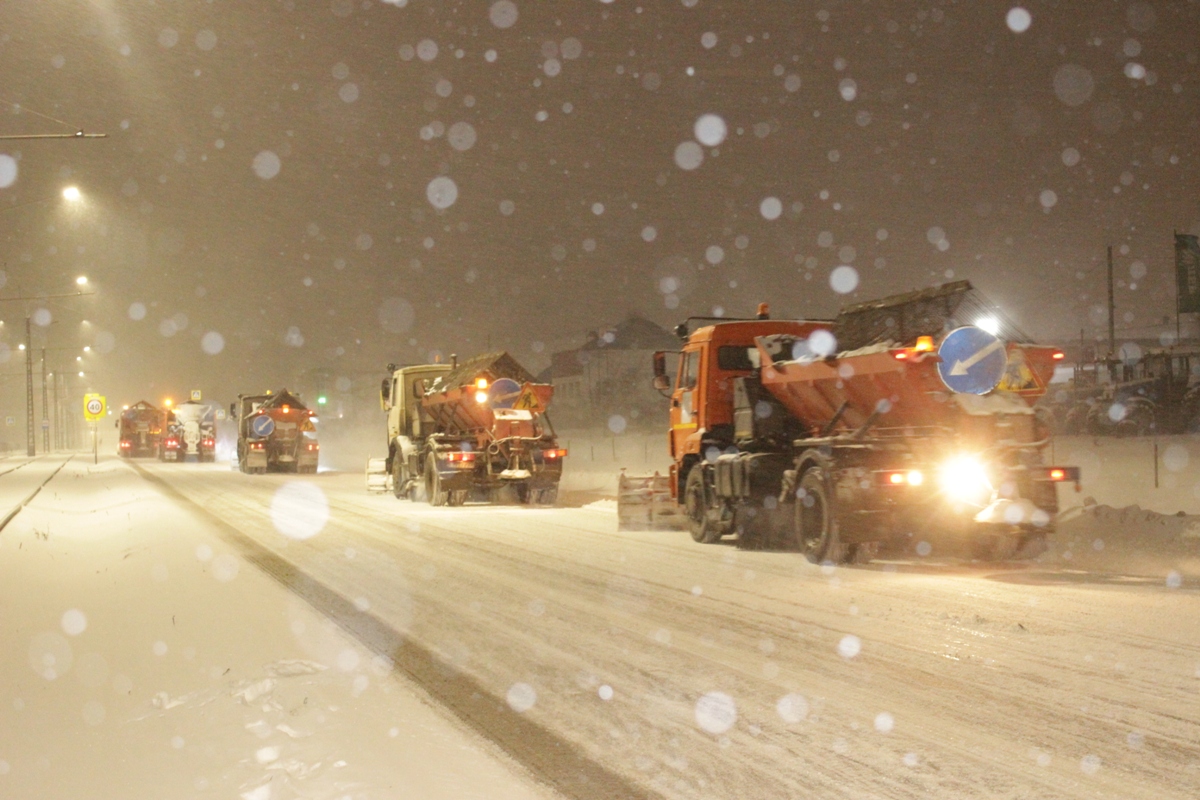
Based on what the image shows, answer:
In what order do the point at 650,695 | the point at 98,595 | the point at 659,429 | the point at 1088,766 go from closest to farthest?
the point at 1088,766, the point at 650,695, the point at 98,595, the point at 659,429

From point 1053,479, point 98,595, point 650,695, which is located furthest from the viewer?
point 1053,479

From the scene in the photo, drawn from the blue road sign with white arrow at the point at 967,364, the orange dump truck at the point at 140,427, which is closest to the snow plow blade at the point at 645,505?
the blue road sign with white arrow at the point at 967,364

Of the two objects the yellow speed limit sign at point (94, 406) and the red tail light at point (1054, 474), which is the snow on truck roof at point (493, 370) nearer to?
the red tail light at point (1054, 474)

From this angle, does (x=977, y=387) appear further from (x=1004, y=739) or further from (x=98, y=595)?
(x=98, y=595)

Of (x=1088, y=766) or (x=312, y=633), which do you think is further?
(x=312, y=633)

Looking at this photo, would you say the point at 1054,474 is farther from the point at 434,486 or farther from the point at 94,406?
the point at 94,406

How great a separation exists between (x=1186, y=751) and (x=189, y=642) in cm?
652

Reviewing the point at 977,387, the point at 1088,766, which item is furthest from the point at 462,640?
the point at 977,387

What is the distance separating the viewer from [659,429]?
72.6m

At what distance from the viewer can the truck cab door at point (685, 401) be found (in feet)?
51.3

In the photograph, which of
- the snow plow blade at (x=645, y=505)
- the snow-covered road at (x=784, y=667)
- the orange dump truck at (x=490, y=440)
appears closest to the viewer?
the snow-covered road at (x=784, y=667)

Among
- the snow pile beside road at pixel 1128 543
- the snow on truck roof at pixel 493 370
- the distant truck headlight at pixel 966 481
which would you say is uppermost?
the snow on truck roof at pixel 493 370

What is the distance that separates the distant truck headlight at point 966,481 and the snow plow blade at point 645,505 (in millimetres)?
6493

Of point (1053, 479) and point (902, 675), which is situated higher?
point (1053, 479)
